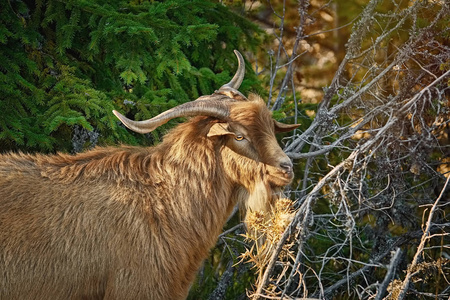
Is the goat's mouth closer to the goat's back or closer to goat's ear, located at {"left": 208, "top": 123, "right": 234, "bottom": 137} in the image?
goat's ear, located at {"left": 208, "top": 123, "right": 234, "bottom": 137}

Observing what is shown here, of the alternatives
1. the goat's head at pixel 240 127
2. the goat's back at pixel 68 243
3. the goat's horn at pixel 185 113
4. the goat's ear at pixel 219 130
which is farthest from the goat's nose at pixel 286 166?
the goat's back at pixel 68 243

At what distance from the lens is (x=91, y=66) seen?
279 inches

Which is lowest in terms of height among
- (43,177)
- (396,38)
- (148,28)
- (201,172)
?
(396,38)

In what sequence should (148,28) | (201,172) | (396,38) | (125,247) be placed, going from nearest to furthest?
(125,247), (201,172), (148,28), (396,38)

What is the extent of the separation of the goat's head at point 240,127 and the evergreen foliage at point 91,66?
1362mm

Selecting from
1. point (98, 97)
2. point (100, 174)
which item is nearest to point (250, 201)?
point (100, 174)

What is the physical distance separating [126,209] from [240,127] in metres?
1.20

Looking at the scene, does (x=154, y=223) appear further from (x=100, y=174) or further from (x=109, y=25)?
(x=109, y=25)

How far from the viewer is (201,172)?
530 centimetres

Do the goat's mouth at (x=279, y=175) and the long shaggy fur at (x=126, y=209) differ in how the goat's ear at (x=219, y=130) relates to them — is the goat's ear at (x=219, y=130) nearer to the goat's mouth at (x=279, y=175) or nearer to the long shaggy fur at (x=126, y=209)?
the long shaggy fur at (x=126, y=209)

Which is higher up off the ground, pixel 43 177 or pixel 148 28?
pixel 148 28

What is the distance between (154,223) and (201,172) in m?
0.63

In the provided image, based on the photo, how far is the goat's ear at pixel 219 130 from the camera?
16.9 feet

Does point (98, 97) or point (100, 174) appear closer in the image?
point (100, 174)
